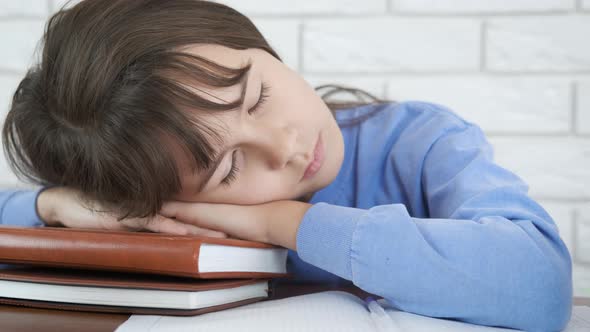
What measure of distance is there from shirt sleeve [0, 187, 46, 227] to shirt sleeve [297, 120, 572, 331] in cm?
48

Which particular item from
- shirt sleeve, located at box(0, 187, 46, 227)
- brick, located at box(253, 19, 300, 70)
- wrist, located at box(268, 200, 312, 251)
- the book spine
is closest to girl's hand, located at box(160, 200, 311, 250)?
wrist, located at box(268, 200, 312, 251)

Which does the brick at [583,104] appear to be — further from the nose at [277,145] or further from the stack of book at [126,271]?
the stack of book at [126,271]

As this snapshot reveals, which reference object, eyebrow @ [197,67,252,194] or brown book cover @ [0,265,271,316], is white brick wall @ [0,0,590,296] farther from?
brown book cover @ [0,265,271,316]

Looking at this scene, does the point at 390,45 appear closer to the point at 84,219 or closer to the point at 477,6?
the point at 477,6

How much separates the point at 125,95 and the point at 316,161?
0.26m

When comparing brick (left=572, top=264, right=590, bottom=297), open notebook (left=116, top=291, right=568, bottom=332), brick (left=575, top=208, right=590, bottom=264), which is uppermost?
open notebook (left=116, top=291, right=568, bottom=332)

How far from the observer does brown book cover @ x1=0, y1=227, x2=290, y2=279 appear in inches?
20.8

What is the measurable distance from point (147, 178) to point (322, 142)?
9.4 inches

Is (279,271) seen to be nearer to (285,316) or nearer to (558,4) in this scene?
(285,316)

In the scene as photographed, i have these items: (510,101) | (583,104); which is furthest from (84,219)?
(583,104)

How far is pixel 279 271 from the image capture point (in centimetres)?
70

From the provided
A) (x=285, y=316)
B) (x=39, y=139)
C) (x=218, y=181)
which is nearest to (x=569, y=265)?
(x=285, y=316)

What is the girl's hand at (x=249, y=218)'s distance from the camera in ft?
2.20

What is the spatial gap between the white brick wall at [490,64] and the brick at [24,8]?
17.0 inches
